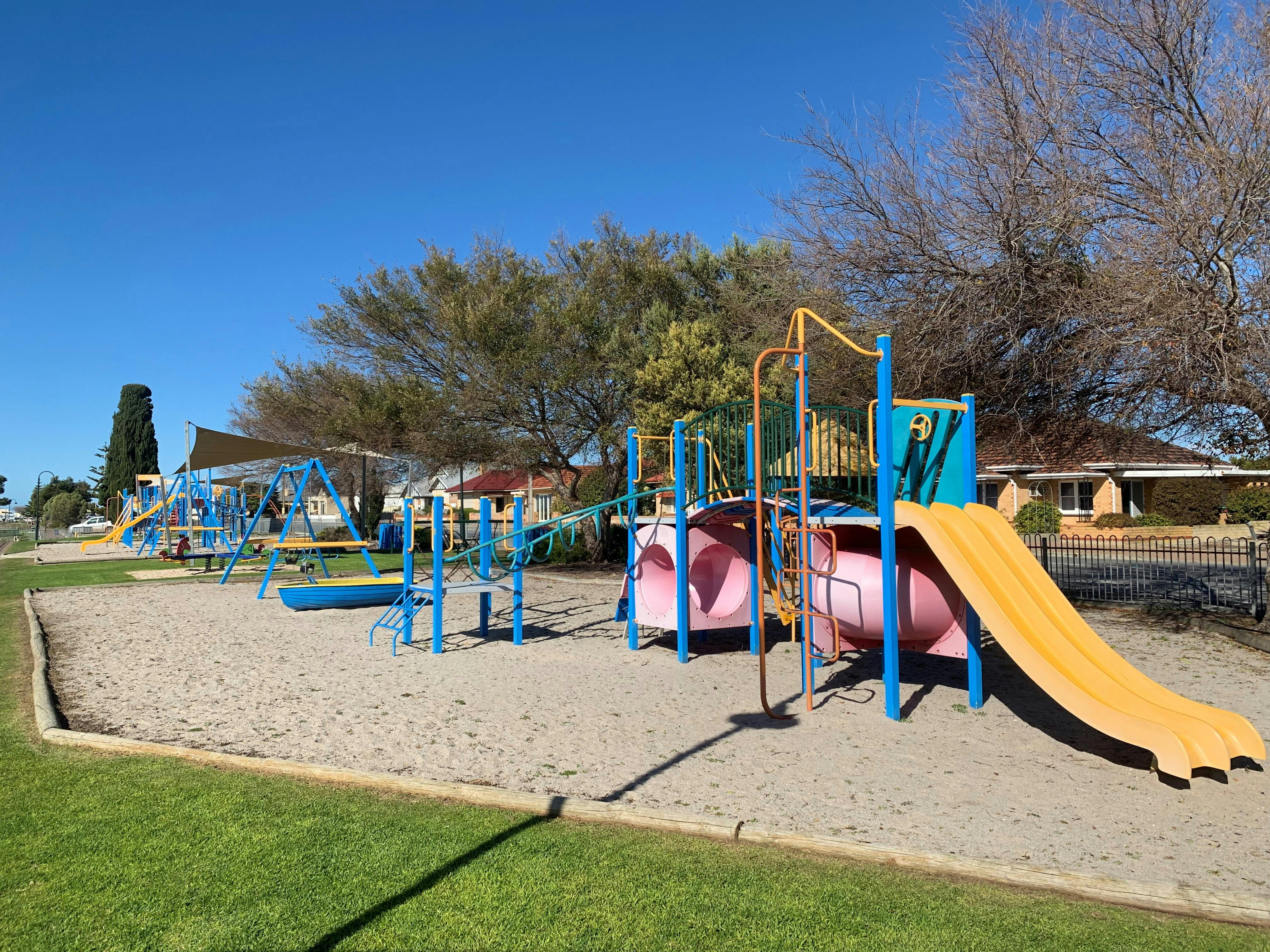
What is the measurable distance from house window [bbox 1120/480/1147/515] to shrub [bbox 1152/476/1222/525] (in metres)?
1.38

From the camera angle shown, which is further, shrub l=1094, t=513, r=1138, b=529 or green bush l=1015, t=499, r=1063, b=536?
green bush l=1015, t=499, r=1063, b=536

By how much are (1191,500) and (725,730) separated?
3148cm

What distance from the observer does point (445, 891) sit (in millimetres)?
3455

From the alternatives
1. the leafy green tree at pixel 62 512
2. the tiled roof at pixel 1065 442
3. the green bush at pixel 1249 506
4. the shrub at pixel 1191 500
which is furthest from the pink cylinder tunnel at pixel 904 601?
the leafy green tree at pixel 62 512

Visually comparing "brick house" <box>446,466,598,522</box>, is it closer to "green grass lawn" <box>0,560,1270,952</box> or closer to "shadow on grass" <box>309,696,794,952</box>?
"shadow on grass" <box>309,696,794,952</box>

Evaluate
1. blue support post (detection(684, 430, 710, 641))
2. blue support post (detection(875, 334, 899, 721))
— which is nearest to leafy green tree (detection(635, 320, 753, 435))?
blue support post (detection(684, 430, 710, 641))

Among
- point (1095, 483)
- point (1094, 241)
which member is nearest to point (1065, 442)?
point (1094, 241)

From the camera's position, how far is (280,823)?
416cm

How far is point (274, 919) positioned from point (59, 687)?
230 inches

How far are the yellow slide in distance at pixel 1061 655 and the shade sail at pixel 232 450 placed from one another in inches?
648

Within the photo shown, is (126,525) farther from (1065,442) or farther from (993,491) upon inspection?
(993,491)

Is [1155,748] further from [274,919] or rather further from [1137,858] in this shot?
[274,919]

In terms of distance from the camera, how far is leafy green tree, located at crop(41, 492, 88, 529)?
250ft

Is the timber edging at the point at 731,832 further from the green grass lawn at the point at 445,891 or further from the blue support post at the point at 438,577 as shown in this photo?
the blue support post at the point at 438,577
